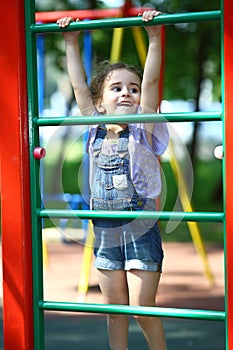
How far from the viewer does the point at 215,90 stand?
1124 cm

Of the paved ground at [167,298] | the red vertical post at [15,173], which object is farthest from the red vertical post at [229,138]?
the paved ground at [167,298]

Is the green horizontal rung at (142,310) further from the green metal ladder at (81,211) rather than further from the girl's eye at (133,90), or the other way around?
the girl's eye at (133,90)

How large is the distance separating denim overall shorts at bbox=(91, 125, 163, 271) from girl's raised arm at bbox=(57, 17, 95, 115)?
162 mm

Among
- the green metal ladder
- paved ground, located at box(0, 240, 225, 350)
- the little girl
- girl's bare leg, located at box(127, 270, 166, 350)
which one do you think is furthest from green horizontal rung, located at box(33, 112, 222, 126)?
paved ground, located at box(0, 240, 225, 350)

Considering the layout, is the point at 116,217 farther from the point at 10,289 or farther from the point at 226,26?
the point at 226,26

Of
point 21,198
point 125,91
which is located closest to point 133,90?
point 125,91

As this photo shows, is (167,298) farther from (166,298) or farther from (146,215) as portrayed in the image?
(146,215)

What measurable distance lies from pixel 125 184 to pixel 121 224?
0.14 meters

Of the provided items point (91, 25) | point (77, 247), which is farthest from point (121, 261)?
point (77, 247)

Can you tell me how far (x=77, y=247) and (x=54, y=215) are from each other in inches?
176

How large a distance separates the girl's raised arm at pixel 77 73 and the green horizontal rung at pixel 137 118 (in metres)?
0.21

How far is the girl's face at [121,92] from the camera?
2.41 m

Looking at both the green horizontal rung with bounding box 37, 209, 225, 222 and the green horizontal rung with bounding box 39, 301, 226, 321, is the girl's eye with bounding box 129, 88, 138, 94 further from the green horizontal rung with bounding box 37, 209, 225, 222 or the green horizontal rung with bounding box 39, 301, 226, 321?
the green horizontal rung with bounding box 39, 301, 226, 321

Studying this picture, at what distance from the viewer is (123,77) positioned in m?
2.43
